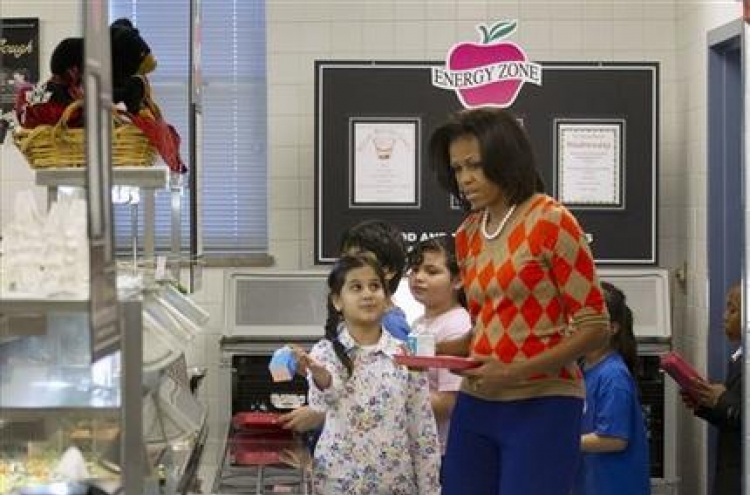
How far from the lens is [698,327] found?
23.1ft

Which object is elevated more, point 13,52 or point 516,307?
point 13,52

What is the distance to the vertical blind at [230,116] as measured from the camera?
7574 mm

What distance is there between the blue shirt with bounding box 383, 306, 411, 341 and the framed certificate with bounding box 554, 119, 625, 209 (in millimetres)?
1978

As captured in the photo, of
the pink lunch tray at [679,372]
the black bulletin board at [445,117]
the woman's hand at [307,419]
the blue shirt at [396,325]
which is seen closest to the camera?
the woman's hand at [307,419]

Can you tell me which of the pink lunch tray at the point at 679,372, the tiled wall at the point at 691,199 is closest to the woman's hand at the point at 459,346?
the pink lunch tray at the point at 679,372

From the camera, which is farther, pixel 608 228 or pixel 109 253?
pixel 608 228

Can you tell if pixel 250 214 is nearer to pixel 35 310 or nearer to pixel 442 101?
pixel 442 101

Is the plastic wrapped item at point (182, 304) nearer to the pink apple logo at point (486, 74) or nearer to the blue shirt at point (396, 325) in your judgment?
the blue shirt at point (396, 325)

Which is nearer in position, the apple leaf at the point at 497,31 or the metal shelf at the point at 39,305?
the metal shelf at the point at 39,305

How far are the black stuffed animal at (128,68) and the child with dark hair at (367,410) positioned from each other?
1002 millimetres

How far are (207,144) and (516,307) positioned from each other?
417 centimetres

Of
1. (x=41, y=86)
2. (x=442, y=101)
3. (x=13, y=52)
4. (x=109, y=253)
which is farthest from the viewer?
(x=13, y=52)

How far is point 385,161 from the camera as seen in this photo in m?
6.89

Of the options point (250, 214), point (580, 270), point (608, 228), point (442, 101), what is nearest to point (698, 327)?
point (608, 228)
